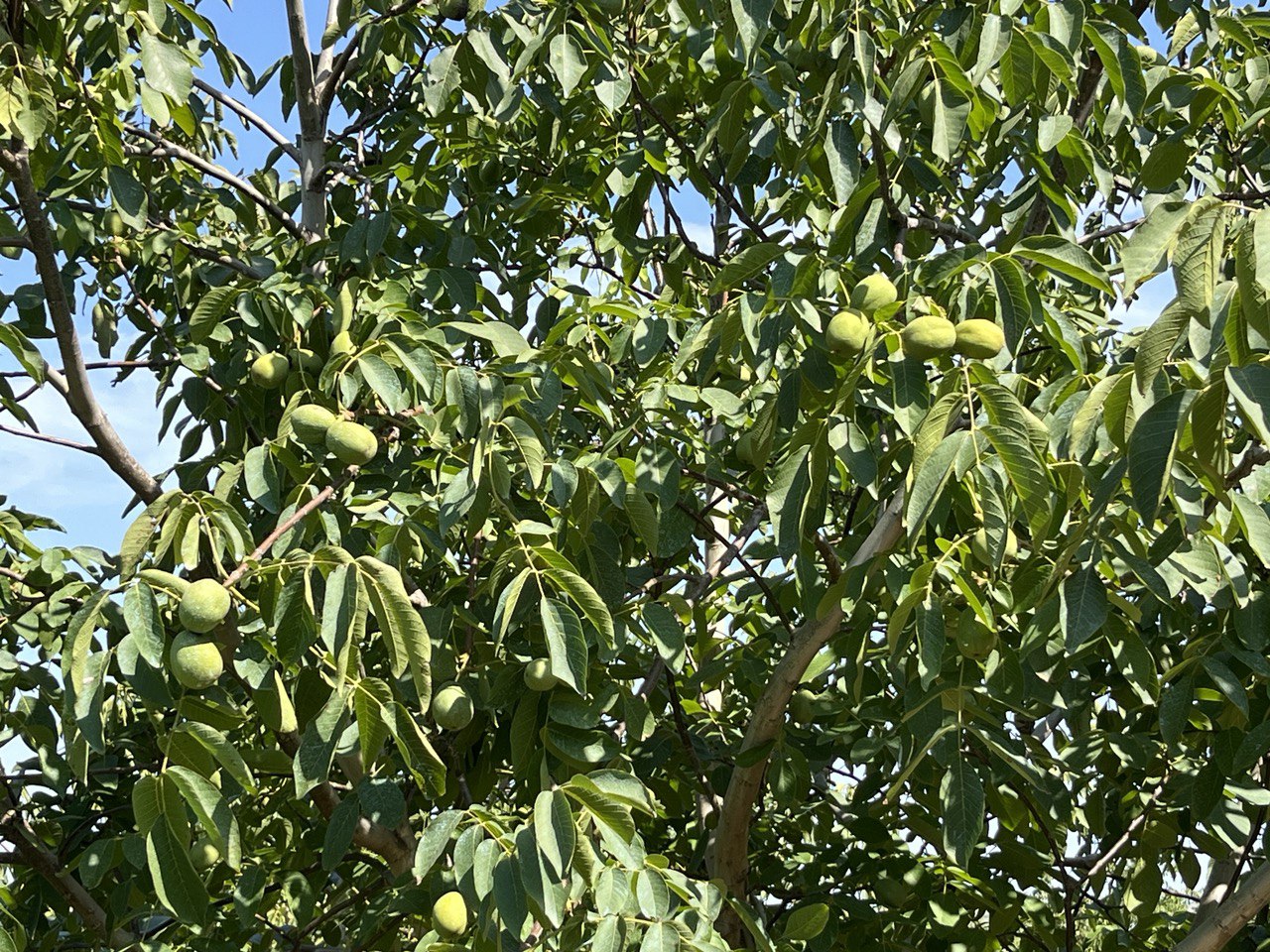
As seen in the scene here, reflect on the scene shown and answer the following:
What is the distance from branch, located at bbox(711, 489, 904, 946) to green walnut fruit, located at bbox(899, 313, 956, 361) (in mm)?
305

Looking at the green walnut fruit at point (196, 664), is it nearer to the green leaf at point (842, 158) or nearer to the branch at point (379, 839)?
the branch at point (379, 839)

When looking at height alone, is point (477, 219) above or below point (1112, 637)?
above

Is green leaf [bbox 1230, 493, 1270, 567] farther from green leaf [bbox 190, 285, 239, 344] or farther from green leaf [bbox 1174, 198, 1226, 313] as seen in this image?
green leaf [bbox 190, 285, 239, 344]

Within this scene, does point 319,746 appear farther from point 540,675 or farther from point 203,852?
point 203,852

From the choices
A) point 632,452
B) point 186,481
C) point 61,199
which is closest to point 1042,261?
point 632,452

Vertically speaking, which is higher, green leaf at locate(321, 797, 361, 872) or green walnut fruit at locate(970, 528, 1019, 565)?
green leaf at locate(321, 797, 361, 872)

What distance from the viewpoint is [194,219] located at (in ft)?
11.3

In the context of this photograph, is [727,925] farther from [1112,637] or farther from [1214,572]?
[1214,572]

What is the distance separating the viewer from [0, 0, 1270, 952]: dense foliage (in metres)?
1.84

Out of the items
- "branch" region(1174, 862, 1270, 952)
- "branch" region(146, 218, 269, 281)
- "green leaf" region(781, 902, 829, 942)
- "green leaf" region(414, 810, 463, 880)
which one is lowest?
"branch" region(1174, 862, 1270, 952)

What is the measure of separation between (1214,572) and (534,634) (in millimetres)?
1077

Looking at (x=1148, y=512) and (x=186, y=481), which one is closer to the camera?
(x=1148, y=512)

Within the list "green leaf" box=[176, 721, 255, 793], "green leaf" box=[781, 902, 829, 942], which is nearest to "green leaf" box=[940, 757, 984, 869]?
"green leaf" box=[781, 902, 829, 942]

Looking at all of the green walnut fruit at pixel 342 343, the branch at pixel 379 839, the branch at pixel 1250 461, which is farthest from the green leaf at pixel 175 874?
the branch at pixel 1250 461
